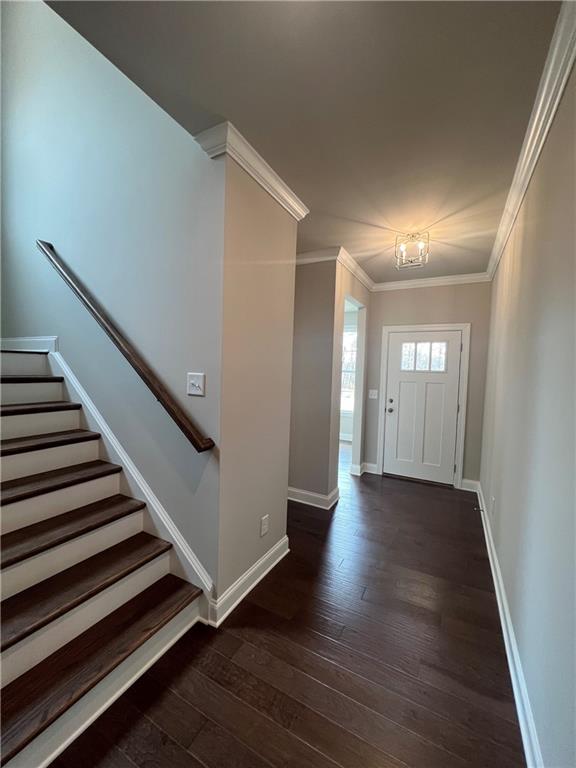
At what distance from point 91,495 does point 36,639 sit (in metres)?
0.71

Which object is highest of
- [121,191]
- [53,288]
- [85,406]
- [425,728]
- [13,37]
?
[13,37]

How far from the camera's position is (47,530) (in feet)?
4.92

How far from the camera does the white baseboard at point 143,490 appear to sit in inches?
67.1

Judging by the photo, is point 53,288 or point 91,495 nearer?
point 91,495

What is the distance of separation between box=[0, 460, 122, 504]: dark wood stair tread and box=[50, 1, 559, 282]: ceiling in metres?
1.93

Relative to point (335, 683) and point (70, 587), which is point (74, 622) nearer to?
point (70, 587)

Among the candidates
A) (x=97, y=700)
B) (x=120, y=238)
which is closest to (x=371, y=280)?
(x=120, y=238)

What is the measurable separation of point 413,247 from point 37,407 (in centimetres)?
308

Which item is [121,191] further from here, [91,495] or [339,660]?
[339,660]

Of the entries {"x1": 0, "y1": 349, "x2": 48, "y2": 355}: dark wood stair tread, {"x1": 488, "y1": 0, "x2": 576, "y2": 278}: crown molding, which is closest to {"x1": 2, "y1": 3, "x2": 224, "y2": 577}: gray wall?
{"x1": 0, "y1": 349, "x2": 48, "y2": 355}: dark wood stair tread

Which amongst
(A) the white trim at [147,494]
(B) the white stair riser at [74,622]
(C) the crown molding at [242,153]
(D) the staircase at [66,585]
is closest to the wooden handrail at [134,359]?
(A) the white trim at [147,494]

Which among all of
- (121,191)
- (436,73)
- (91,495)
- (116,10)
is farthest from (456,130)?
(91,495)

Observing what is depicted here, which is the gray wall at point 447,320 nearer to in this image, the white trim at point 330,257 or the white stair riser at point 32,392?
the white trim at point 330,257

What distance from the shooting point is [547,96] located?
1.24 meters
